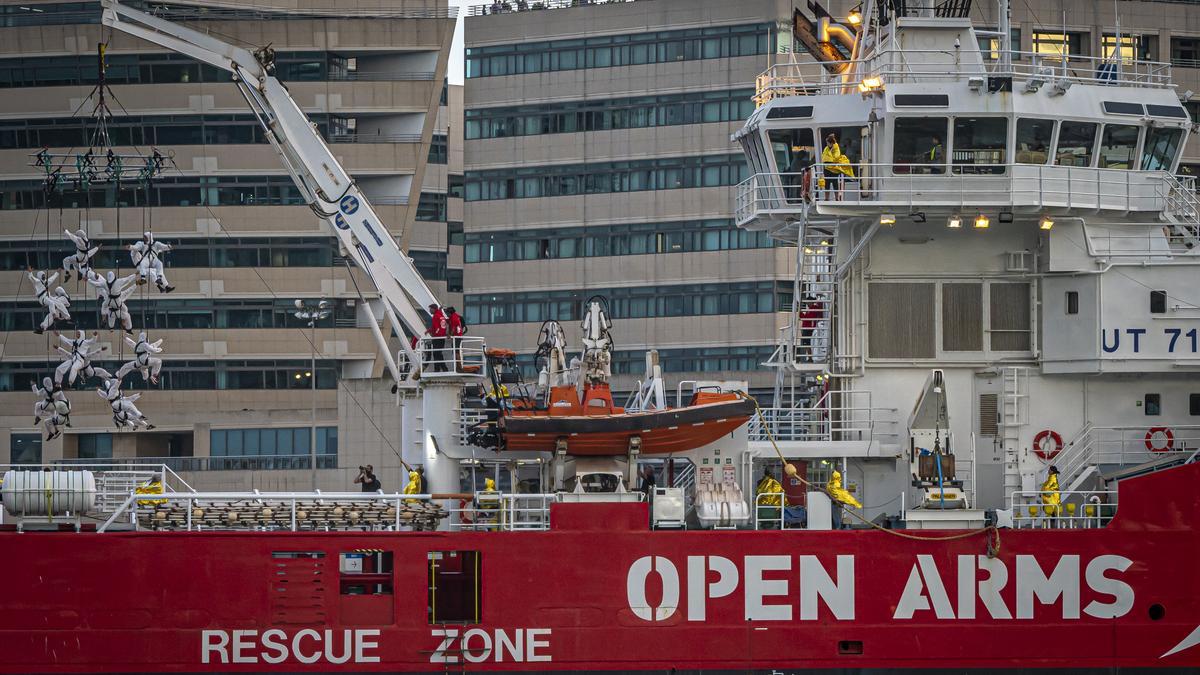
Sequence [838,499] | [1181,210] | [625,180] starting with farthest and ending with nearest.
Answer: [625,180] < [1181,210] < [838,499]

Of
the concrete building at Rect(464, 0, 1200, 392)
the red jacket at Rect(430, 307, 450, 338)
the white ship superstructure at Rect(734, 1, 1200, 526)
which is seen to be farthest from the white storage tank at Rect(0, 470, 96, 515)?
the concrete building at Rect(464, 0, 1200, 392)

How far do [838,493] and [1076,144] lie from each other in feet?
21.4

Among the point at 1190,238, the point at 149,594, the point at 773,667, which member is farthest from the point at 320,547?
the point at 1190,238

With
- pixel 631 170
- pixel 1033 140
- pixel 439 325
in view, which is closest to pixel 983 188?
pixel 1033 140

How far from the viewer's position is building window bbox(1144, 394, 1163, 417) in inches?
931

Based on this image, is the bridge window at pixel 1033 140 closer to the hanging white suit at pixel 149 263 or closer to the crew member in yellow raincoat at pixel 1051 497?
the crew member in yellow raincoat at pixel 1051 497

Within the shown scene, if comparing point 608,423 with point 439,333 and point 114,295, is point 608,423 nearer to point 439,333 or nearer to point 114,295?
point 439,333

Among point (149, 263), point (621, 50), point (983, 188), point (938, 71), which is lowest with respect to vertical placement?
point (149, 263)

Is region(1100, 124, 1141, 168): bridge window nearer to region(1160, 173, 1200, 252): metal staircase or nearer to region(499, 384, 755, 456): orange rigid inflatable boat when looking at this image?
region(1160, 173, 1200, 252): metal staircase

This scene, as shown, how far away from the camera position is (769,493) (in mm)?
22047

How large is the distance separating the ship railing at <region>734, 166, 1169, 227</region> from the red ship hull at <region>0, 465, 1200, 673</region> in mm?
4508

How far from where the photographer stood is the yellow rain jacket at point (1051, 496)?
71.3 feet

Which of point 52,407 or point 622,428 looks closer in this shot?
point 622,428

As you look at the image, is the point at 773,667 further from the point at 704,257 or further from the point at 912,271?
the point at 704,257
